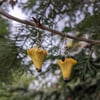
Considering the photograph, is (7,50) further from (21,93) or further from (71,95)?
(21,93)

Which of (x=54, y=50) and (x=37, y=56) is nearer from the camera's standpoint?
(x=37, y=56)

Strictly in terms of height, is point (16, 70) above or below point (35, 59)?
below

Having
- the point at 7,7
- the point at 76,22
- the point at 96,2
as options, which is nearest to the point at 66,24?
the point at 76,22

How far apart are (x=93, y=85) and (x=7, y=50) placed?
1.97 ft

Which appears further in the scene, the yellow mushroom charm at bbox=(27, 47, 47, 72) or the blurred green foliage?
the blurred green foliage

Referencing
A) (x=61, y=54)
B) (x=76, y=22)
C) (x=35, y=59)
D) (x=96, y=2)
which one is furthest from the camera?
(x=76, y=22)

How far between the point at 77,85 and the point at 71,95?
0.06m

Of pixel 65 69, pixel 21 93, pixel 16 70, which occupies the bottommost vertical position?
pixel 21 93

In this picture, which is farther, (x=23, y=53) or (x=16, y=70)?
(x=16, y=70)

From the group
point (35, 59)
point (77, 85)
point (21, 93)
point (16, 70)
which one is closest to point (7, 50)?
point (16, 70)

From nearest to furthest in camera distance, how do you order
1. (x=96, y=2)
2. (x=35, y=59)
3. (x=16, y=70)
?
(x=35, y=59) → (x=16, y=70) → (x=96, y=2)

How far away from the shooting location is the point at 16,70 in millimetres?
1187

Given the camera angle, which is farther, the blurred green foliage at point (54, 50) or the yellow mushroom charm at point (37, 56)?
the blurred green foliage at point (54, 50)

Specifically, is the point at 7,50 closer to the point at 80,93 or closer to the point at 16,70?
the point at 16,70
